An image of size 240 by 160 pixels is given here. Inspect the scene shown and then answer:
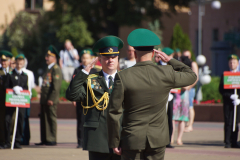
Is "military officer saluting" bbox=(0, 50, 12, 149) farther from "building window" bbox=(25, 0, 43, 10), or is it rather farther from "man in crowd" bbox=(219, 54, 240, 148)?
"building window" bbox=(25, 0, 43, 10)

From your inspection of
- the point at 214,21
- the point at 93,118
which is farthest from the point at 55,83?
the point at 214,21

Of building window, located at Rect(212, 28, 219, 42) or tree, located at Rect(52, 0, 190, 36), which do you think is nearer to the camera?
tree, located at Rect(52, 0, 190, 36)

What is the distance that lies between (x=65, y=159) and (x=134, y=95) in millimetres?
4111

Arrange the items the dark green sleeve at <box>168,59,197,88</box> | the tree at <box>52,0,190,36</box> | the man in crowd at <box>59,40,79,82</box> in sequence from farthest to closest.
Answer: the tree at <box>52,0,190,36</box> → the man in crowd at <box>59,40,79,82</box> → the dark green sleeve at <box>168,59,197,88</box>

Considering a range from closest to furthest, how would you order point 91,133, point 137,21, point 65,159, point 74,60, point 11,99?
point 91,133 → point 65,159 → point 11,99 → point 74,60 → point 137,21

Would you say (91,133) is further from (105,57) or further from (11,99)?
(11,99)

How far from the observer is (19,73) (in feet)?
31.7

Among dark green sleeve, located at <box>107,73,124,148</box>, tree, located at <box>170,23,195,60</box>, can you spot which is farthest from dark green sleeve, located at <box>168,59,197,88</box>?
tree, located at <box>170,23,195,60</box>

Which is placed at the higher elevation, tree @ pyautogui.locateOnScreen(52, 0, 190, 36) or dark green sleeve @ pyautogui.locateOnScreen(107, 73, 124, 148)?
tree @ pyautogui.locateOnScreen(52, 0, 190, 36)

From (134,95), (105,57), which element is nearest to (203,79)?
(105,57)

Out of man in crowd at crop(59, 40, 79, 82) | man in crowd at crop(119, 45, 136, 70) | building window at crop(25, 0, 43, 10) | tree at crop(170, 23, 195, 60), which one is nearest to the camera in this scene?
man in crowd at crop(119, 45, 136, 70)

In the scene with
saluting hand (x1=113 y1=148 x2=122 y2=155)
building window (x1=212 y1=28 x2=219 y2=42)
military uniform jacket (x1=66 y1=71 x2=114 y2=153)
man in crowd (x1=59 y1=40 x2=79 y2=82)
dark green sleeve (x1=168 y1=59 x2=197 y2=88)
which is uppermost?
building window (x1=212 y1=28 x2=219 y2=42)

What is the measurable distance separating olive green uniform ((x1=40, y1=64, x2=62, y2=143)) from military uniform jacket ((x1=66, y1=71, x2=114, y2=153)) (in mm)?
4741

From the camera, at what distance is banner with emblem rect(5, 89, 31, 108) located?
9.35 meters
